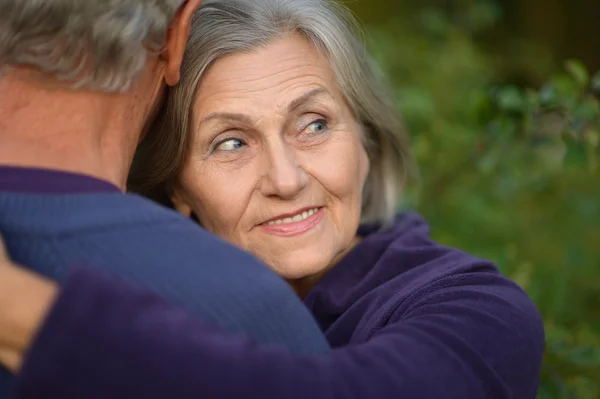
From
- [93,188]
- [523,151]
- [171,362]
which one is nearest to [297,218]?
[93,188]

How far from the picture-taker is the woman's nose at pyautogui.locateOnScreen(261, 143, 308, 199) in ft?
8.11

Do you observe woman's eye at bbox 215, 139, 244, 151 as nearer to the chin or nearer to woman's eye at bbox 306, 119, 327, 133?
woman's eye at bbox 306, 119, 327, 133

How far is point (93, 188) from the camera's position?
168 centimetres

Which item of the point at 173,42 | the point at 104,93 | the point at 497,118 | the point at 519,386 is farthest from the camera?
the point at 497,118

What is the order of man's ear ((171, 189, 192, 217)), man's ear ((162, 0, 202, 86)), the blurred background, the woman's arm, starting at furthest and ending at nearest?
the blurred background → man's ear ((171, 189, 192, 217)) → man's ear ((162, 0, 202, 86)) → the woman's arm

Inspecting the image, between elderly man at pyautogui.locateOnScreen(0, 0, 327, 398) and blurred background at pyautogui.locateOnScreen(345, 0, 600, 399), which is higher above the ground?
elderly man at pyautogui.locateOnScreen(0, 0, 327, 398)

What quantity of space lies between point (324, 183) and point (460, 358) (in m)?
0.90

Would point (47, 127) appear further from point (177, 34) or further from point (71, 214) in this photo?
point (177, 34)

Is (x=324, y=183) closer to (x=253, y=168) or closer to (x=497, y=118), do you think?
(x=253, y=168)

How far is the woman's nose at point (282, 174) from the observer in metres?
2.47

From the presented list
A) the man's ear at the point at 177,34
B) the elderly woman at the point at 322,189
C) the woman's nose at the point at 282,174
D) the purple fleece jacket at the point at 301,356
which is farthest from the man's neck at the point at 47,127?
the woman's nose at the point at 282,174

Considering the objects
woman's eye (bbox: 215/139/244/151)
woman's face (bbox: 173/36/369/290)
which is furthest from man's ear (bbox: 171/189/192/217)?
woman's eye (bbox: 215/139/244/151)

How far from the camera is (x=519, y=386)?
205cm

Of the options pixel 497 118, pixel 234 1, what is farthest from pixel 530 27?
pixel 234 1
